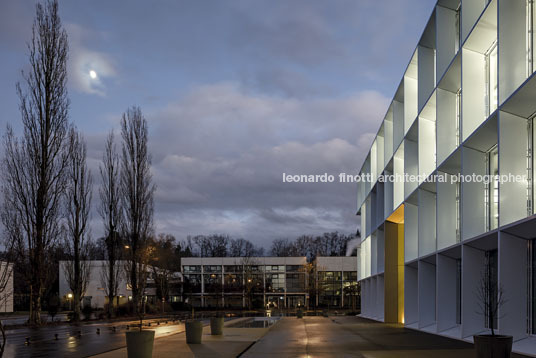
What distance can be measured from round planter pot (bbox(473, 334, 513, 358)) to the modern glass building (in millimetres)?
4129

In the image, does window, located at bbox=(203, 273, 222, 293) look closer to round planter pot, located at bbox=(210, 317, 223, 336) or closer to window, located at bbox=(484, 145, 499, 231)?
round planter pot, located at bbox=(210, 317, 223, 336)

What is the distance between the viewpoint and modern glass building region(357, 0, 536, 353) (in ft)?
59.3

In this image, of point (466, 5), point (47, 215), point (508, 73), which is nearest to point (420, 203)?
point (466, 5)

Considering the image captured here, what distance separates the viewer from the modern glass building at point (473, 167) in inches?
711

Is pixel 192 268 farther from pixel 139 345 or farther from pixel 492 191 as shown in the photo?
pixel 139 345

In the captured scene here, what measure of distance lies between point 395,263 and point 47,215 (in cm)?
2529

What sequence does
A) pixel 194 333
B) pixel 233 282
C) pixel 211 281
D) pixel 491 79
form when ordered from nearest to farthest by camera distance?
pixel 491 79
pixel 194 333
pixel 233 282
pixel 211 281

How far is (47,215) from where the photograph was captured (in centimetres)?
4197

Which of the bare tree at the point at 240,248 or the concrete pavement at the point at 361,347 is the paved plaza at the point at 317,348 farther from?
the bare tree at the point at 240,248

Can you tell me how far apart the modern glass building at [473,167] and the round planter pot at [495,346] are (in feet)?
13.5

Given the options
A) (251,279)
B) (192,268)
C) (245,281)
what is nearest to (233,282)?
(245,281)

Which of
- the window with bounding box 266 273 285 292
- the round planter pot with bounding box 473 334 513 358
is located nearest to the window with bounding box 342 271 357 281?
the window with bounding box 266 273 285 292

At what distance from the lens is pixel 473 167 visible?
73.8 feet

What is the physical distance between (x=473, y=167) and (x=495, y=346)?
10437 mm
